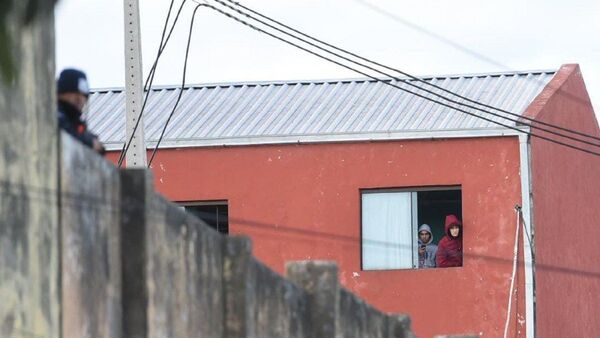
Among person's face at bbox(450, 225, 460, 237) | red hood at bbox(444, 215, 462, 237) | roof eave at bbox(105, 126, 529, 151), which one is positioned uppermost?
roof eave at bbox(105, 126, 529, 151)

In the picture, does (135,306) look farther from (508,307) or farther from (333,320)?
(508,307)

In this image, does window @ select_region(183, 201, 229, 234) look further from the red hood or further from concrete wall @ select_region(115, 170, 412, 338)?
concrete wall @ select_region(115, 170, 412, 338)

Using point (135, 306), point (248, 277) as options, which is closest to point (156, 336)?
point (135, 306)

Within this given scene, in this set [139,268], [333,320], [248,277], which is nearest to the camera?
[139,268]

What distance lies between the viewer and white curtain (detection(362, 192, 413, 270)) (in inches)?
1147

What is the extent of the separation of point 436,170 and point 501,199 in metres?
1.21

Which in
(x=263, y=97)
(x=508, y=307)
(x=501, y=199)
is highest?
(x=263, y=97)

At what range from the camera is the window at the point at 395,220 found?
29141mm

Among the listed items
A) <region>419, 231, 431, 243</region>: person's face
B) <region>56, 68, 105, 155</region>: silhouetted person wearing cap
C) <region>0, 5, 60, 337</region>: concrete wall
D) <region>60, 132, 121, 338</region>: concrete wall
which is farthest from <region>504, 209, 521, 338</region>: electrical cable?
<region>0, 5, 60, 337</region>: concrete wall

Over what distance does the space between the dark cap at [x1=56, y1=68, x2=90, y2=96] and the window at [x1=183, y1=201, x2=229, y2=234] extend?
1962 centimetres

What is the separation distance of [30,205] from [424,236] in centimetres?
2038

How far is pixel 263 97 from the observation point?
3256 centimetres

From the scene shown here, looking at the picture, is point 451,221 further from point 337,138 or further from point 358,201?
point 337,138

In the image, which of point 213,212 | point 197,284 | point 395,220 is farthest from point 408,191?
point 197,284
